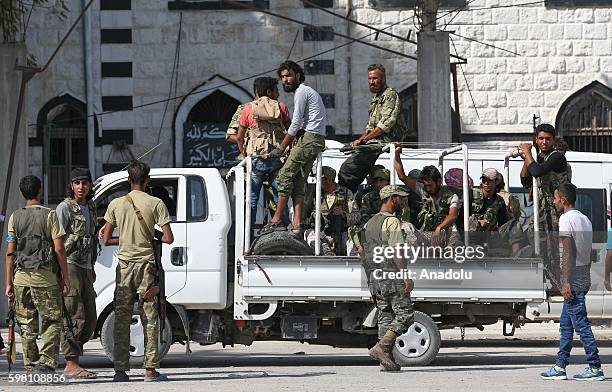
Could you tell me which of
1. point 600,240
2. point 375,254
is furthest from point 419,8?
point 375,254

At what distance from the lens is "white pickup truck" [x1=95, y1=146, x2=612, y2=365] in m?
15.4

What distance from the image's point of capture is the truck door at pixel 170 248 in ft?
51.4

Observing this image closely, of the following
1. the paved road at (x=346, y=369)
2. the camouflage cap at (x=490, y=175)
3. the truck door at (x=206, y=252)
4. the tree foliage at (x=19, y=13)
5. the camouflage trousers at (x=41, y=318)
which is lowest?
the paved road at (x=346, y=369)

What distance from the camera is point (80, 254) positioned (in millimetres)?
14188

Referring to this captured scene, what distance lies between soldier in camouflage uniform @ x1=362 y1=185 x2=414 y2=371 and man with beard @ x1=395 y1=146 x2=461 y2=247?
1.15 meters

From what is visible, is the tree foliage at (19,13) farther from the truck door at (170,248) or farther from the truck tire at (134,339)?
the truck tire at (134,339)

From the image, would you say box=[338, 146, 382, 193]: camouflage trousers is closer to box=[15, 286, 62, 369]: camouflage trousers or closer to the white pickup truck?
the white pickup truck

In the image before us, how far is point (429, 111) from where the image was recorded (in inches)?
930

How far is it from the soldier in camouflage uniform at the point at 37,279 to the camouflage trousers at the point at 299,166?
285 centimetres

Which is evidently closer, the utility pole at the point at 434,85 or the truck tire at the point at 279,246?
the truck tire at the point at 279,246

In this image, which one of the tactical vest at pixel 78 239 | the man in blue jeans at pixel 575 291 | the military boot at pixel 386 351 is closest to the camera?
the man in blue jeans at pixel 575 291

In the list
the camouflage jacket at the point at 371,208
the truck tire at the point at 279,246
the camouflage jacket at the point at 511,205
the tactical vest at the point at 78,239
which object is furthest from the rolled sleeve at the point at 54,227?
the camouflage jacket at the point at 511,205

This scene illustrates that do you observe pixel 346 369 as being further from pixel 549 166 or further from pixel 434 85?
pixel 434 85

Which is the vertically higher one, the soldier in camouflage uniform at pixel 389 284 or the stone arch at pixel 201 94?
the stone arch at pixel 201 94
